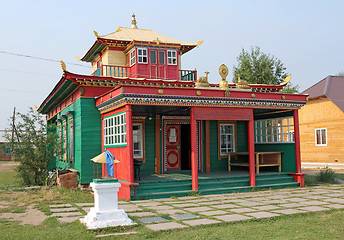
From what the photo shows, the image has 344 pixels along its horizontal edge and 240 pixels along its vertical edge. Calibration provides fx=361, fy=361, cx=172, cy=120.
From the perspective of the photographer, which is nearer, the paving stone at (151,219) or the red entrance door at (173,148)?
the paving stone at (151,219)

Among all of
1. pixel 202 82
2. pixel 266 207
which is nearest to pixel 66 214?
pixel 266 207

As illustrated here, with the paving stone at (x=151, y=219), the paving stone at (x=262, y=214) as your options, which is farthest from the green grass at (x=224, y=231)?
the paving stone at (x=151, y=219)

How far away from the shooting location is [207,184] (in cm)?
1159

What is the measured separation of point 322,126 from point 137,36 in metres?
13.9

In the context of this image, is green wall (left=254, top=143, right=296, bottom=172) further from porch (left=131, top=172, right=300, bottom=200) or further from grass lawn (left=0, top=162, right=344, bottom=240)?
grass lawn (left=0, top=162, right=344, bottom=240)

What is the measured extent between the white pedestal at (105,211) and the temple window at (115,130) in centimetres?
370

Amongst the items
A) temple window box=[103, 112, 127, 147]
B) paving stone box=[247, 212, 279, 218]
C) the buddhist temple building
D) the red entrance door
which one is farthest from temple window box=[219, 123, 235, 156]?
paving stone box=[247, 212, 279, 218]

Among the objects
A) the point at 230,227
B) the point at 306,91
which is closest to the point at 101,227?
the point at 230,227

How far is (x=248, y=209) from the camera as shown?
8469 mm

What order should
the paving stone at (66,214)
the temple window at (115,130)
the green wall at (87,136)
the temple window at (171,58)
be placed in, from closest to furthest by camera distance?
the paving stone at (66,214)
the temple window at (115,130)
the green wall at (87,136)
the temple window at (171,58)

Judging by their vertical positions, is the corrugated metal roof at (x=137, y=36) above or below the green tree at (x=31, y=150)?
above

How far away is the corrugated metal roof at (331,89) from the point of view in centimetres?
2322

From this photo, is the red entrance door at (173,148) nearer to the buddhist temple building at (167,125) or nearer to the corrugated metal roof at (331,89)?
the buddhist temple building at (167,125)

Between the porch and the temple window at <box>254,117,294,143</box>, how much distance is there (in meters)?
1.57
